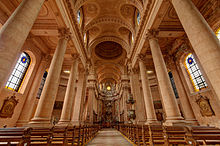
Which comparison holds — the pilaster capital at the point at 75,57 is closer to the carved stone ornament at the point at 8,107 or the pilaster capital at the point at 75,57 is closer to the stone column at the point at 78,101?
the stone column at the point at 78,101

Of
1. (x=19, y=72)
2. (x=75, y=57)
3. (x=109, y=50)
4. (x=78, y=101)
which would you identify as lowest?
(x=78, y=101)

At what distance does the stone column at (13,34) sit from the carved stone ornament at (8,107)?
23.7ft

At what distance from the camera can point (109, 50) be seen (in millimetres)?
25141

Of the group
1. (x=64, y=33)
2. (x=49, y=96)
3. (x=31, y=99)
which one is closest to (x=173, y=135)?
(x=49, y=96)

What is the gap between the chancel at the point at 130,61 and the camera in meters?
3.44

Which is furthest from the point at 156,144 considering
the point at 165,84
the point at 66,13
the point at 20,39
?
the point at 66,13

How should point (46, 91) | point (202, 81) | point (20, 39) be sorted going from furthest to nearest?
1. point (202, 81)
2. point (46, 91)
3. point (20, 39)

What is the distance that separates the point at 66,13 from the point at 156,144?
33.1 ft

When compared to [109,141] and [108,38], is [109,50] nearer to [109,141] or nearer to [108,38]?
[108,38]

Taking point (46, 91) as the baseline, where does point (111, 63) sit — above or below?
above

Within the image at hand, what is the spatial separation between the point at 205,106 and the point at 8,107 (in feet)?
55.2

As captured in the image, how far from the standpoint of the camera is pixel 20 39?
142 inches

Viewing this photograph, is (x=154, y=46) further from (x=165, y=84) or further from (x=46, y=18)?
(x=46, y=18)

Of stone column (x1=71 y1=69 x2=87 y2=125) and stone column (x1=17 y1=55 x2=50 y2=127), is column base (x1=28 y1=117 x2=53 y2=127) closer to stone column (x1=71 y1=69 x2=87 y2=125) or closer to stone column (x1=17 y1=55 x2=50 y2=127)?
stone column (x1=17 y1=55 x2=50 y2=127)
